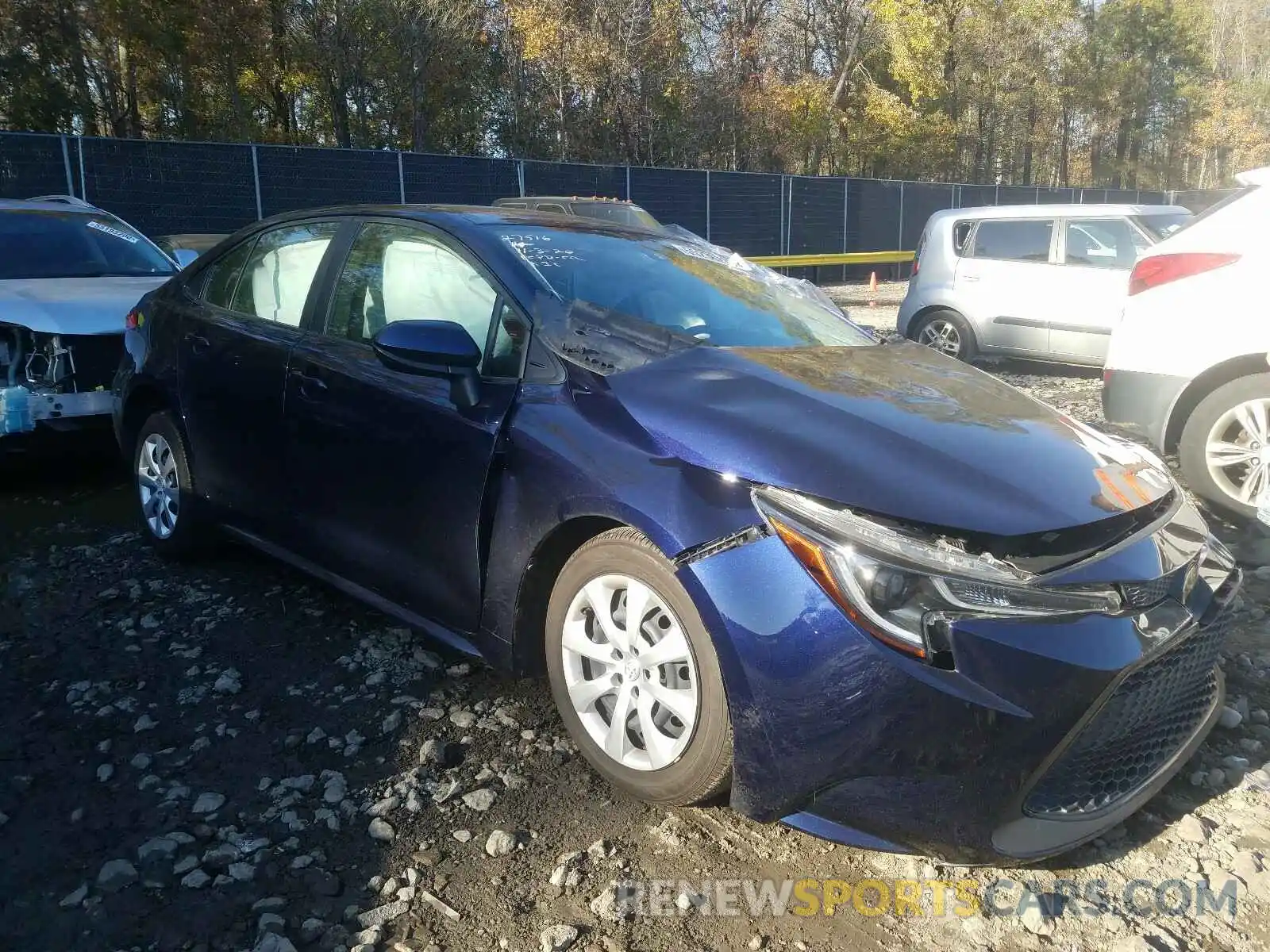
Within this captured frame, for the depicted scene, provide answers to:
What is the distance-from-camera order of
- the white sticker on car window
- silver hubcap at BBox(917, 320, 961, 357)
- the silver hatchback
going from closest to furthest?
the white sticker on car window
the silver hatchback
silver hubcap at BBox(917, 320, 961, 357)

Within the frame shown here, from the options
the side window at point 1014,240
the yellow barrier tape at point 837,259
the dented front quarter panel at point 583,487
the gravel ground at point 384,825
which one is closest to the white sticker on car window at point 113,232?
the gravel ground at point 384,825

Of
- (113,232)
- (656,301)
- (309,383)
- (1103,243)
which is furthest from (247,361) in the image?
(1103,243)

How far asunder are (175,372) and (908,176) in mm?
37960

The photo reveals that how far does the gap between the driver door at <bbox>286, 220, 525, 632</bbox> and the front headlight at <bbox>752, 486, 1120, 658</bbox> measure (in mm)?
1090

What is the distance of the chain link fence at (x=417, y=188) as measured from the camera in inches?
574

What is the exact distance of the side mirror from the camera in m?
2.95

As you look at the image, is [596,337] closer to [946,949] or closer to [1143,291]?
[946,949]

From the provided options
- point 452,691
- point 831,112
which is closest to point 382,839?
point 452,691

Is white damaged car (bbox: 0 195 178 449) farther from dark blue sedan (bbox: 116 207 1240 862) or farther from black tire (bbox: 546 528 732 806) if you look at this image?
black tire (bbox: 546 528 732 806)

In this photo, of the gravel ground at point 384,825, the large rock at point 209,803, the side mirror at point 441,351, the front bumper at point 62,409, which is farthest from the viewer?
the front bumper at point 62,409

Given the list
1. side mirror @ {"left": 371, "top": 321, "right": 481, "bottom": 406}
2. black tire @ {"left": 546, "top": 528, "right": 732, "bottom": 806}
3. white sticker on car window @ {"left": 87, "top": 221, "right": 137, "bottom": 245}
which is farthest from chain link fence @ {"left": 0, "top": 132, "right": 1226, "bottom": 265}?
black tire @ {"left": 546, "top": 528, "right": 732, "bottom": 806}

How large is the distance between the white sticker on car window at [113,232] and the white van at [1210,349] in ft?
21.0

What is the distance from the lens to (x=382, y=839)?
2584 millimetres

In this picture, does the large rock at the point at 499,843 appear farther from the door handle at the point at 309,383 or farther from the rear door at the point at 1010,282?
the rear door at the point at 1010,282
